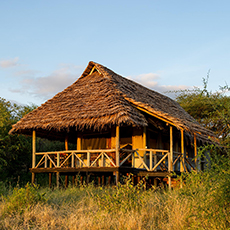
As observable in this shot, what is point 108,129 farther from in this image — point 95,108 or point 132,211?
point 132,211

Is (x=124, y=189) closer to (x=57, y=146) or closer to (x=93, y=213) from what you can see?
(x=93, y=213)

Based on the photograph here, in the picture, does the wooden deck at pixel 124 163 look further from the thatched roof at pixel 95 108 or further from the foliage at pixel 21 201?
the foliage at pixel 21 201

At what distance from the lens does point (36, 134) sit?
50.0 feet

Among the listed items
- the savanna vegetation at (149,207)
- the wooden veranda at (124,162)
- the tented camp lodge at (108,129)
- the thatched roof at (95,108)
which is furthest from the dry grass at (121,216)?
the thatched roof at (95,108)

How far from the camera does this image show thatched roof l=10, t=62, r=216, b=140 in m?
11.6

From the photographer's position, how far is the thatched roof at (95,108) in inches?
455

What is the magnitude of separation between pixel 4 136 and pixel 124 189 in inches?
443

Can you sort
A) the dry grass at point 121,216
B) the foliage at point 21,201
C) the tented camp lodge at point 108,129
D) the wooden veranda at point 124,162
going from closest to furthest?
the dry grass at point 121,216 < the foliage at point 21,201 < the wooden veranda at point 124,162 < the tented camp lodge at point 108,129

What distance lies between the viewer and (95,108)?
1231cm

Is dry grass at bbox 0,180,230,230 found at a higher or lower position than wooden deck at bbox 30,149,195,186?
lower

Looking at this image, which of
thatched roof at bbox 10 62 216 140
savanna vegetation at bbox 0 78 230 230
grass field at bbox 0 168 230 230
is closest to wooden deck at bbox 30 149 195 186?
thatched roof at bbox 10 62 216 140

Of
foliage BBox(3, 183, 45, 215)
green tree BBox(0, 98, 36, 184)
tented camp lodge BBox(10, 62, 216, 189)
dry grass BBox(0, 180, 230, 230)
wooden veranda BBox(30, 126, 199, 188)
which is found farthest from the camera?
green tree BBox(0, 98, 36, 184)

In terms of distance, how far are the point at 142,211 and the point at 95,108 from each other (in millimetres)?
5910

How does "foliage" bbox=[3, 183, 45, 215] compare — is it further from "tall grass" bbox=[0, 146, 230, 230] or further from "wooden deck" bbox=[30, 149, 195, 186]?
"wooden deck" bbox=[30, 149, 195, 186]
